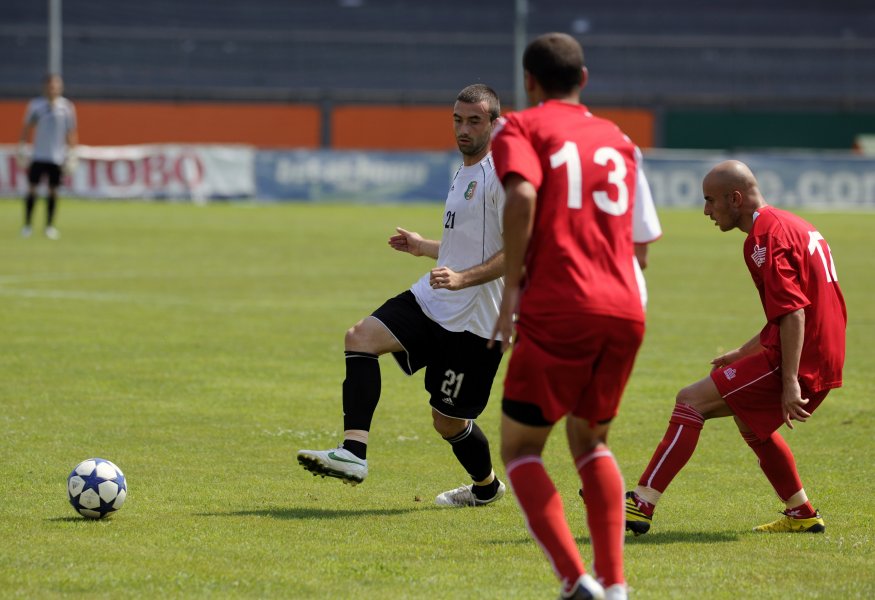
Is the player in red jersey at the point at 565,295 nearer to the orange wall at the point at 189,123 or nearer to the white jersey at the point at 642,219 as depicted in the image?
the white jersey at the point at 642,219

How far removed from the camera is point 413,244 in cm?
720

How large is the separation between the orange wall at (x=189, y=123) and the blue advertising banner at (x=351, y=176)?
1074cm

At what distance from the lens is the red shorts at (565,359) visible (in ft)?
15.7

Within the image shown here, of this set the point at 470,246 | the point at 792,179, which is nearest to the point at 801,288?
the point at 470,246

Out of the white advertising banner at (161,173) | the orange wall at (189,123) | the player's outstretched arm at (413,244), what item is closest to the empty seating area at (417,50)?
the orange wall at (189,123)

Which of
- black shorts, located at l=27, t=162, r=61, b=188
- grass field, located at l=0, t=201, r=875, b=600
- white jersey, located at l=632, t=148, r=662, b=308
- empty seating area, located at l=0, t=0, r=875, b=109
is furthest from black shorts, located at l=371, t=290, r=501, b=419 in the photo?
empty seating area, located at l=0, t=0, r=875, b=109

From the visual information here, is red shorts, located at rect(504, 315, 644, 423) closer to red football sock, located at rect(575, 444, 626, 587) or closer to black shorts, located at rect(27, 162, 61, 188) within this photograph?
red football sock, located at rect(575, 444, 626, 587)

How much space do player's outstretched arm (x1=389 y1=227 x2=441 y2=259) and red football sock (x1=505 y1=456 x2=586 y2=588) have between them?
2.45 meters

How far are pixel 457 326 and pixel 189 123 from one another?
1696 inches

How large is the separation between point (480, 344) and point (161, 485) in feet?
6.00

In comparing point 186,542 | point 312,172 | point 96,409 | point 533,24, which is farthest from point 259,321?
point 533,24

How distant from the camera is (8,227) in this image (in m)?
27.1

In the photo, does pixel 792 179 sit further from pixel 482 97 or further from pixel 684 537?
pixel 684 537

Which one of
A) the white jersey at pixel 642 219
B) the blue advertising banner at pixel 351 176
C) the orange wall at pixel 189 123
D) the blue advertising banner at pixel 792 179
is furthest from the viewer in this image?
the orange wall at pixel 189 123
